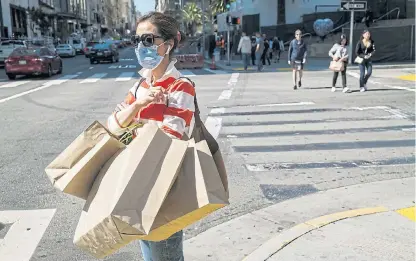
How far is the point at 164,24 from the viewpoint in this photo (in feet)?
7.84

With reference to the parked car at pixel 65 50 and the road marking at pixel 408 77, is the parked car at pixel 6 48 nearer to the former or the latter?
the parked car at pixel 65 50

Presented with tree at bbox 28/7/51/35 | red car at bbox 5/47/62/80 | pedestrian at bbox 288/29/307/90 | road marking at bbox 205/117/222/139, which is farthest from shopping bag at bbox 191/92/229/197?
tree at bbox 28/7/51/35

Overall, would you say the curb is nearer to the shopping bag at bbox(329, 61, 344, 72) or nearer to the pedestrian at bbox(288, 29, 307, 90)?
the shopping bag at bbox(329, 61, 344, 72)

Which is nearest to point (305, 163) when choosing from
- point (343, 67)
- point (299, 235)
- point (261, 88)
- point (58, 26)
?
point (299, 235)

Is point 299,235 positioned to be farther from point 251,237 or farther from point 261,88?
point 261,88

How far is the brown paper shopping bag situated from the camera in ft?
6.61

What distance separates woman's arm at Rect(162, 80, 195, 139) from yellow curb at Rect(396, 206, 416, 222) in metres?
3.06

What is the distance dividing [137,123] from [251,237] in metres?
2.18

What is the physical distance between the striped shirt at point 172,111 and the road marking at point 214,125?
606cm

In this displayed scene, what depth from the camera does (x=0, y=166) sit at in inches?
261

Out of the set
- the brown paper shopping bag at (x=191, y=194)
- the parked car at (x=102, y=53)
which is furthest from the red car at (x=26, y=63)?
the brown paper shopping bag at (x=191, y=194)

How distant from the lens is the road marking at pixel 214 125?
341 inches

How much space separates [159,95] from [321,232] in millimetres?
2480

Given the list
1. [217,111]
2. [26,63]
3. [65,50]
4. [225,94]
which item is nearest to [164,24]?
[217,111]
